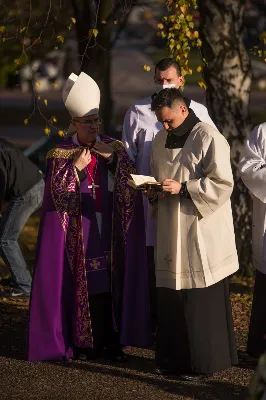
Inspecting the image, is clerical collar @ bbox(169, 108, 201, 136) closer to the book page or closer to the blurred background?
the book page

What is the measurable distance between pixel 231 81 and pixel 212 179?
4.03 m

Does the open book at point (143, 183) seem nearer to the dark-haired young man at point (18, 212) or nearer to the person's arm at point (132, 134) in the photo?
the person's arm at point (132, 134)

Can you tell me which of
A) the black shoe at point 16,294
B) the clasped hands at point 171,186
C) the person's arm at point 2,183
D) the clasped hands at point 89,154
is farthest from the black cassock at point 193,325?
the black shoe at point 16,294

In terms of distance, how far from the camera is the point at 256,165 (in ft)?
27.9

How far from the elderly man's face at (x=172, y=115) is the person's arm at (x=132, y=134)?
136 centimetres

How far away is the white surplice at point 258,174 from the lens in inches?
335

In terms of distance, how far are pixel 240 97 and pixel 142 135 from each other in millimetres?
2759

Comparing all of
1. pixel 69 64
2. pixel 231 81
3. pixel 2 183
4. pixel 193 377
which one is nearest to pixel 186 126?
pixel 193 377

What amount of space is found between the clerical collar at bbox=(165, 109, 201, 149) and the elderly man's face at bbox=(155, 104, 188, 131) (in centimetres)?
3

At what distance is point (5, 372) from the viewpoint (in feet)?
28.2

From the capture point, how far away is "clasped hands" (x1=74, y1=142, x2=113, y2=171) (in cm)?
861

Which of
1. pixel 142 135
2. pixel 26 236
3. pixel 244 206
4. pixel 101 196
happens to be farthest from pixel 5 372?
pixel 26 236

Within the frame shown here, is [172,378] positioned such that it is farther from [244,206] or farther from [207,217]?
[244,206]

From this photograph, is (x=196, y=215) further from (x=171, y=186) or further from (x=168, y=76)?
(x=168, y=76)
